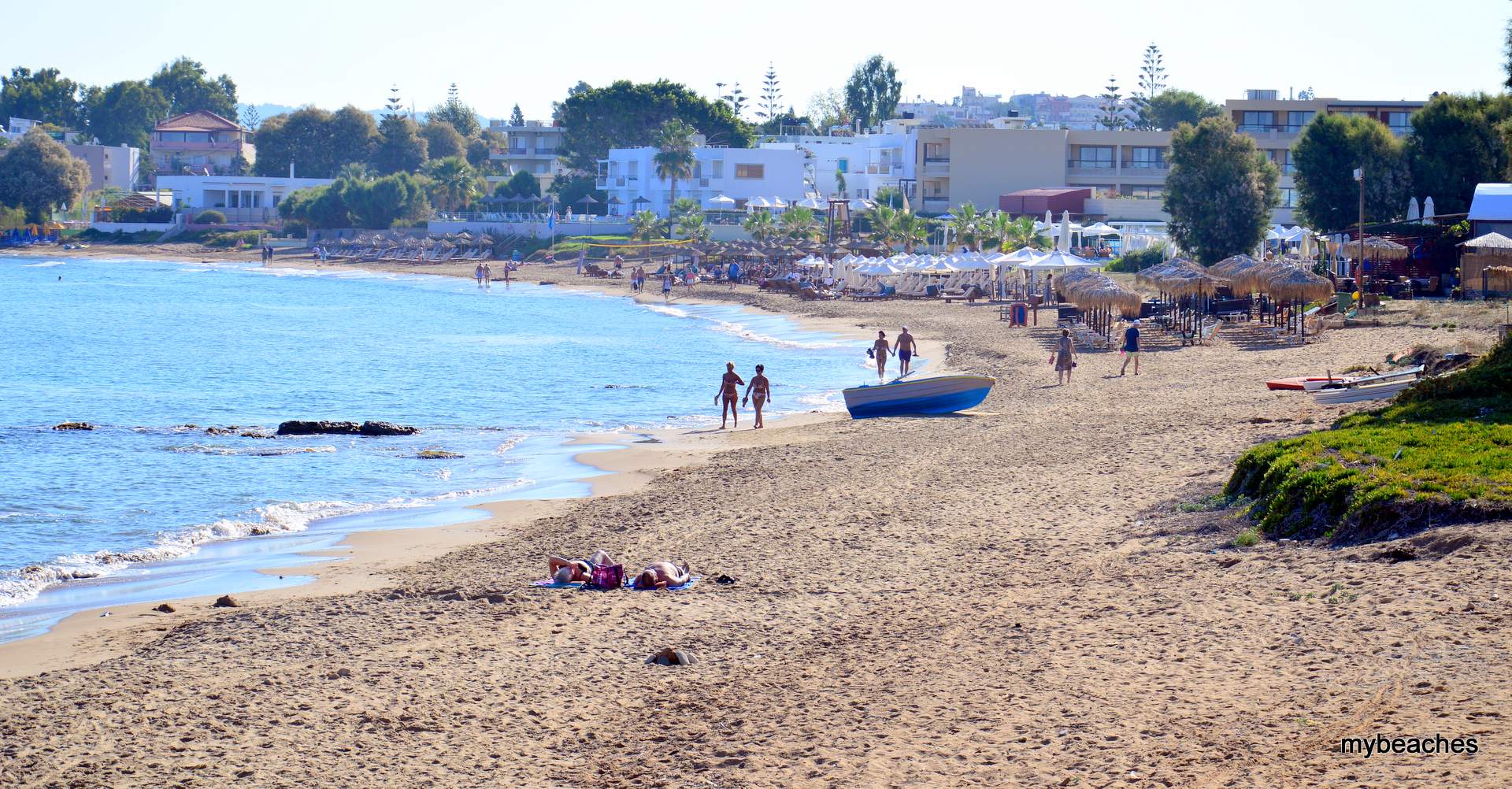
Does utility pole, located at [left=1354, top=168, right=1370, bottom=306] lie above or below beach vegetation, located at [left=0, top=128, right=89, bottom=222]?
below

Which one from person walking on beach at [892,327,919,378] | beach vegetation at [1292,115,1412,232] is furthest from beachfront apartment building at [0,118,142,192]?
person walking on beach at [892,327,919,378]

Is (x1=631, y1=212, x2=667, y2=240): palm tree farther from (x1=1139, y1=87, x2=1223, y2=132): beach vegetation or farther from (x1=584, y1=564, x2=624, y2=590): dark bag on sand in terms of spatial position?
(x1=584, y1=564, x2=624, y2=590): dark bag on sand

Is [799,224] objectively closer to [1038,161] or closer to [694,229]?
[694,229]

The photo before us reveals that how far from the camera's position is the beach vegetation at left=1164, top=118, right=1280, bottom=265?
148 ft

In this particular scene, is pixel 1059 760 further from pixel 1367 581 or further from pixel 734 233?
pixel 734 233

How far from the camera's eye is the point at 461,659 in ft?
30.4

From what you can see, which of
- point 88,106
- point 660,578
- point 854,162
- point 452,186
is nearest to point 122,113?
point 88,106

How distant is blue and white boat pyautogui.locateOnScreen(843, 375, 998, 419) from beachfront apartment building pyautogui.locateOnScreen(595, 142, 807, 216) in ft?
215

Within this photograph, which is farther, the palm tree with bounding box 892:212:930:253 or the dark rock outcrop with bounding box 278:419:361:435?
the palm tree with bounding box 892:212:930:253

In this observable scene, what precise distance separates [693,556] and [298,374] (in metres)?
24.6

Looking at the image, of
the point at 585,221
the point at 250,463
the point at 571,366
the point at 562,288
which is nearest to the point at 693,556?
the point at 250,463

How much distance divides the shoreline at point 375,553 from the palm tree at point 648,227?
5538cm

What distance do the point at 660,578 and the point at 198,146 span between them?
122865 mm

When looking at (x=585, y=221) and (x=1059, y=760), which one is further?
(x=585, y=221)
